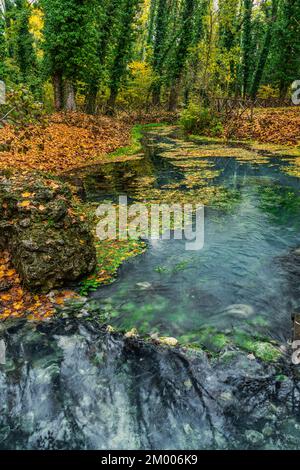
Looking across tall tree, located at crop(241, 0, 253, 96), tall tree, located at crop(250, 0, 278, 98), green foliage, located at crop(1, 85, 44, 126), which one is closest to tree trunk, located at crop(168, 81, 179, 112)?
tall tree, located at crop(241, 0, 253, 96)

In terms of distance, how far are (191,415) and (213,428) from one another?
248 millimetres

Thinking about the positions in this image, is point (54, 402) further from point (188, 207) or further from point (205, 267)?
point (188, 207)

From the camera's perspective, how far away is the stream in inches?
134

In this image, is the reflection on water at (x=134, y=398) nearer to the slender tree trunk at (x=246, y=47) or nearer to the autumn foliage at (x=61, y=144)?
the autumn foliage at (x=61, y=144)

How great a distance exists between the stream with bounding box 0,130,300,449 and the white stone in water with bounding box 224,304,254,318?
1 cm

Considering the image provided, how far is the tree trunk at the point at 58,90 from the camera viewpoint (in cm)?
2128

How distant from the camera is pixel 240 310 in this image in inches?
197

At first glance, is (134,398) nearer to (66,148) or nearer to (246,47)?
(66,148)

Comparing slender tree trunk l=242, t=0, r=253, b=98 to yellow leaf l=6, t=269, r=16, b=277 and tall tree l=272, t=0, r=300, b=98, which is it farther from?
yellow leaf l=6, t=269, r=16, b=277

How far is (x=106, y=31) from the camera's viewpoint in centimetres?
2419

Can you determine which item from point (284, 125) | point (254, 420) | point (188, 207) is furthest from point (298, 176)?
point (254, 420)

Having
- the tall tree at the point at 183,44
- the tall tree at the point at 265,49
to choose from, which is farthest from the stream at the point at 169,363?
the tall tree at the point at 265,49

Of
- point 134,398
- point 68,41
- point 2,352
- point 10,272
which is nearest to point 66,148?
point 68,41

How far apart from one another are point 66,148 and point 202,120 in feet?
36.5
